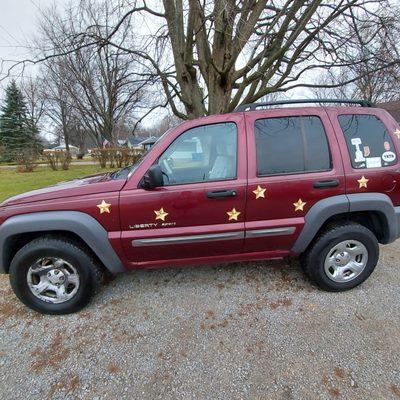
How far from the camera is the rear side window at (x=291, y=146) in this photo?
2.61 meters

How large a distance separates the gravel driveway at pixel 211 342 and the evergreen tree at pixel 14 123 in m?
41.1

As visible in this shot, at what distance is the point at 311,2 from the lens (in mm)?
5645

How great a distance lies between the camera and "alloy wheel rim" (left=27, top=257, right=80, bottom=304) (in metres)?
2.62

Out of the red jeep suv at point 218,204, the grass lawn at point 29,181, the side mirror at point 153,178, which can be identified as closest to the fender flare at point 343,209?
the red jeep suv at point 218,204

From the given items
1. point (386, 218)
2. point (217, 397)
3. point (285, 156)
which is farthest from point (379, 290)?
point (217, 397)

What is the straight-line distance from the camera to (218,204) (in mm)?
2553

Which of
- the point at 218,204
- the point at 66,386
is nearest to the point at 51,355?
the point at 66,386

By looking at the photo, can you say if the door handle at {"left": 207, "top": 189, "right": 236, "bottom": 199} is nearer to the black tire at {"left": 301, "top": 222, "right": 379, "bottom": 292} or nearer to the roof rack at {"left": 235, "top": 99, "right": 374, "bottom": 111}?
the roof rack at {"left": 235, "top": 99, "right": 374, "bottom": 111}

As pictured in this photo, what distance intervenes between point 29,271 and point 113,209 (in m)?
1.05

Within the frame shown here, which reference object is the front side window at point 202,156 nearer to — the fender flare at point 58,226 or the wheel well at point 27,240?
the fender flare at point 58,226

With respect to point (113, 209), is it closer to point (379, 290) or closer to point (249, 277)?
point (249, 277)

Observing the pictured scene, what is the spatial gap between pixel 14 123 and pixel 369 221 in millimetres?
45835

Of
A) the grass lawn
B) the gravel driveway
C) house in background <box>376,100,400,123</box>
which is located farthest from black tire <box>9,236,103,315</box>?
house in background <box>376,100,400,123</box>

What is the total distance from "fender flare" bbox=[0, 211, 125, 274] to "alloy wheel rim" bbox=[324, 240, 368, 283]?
91.9 inches
